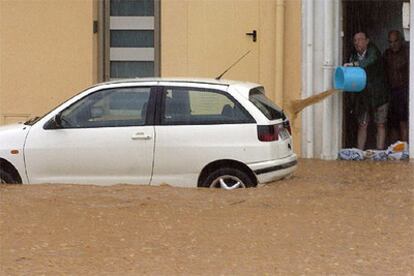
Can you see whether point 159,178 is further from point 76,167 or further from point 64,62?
point 64,62

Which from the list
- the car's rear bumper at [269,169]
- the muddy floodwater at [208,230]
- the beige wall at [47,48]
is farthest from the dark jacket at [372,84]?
the car's rear bumper at [269,169]

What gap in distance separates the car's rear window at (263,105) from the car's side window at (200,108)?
211 millimetres

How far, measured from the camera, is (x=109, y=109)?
38.2ft

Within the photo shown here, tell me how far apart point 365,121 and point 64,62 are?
458 cm

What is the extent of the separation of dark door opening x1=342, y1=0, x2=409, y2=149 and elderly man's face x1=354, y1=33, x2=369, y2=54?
30 centimetres

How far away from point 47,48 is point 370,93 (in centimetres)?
486

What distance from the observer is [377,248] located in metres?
8.66

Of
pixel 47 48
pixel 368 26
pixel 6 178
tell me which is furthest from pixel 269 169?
pixel 368 26

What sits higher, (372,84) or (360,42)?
(360,42)

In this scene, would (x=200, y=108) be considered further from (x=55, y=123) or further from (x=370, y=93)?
(x=370, y=93)

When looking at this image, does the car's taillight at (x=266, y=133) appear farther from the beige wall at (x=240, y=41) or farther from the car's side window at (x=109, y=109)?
the beige wall at (x=240, y=41)

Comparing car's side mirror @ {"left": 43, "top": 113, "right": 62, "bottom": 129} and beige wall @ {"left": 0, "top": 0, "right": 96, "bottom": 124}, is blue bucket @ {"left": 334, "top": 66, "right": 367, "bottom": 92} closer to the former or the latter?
beige wall @ {"left": 0, "top": 0, "right": 96, "bottom": 124}

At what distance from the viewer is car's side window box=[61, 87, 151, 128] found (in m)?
11.5

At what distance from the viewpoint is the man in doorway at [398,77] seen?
15305 mm
